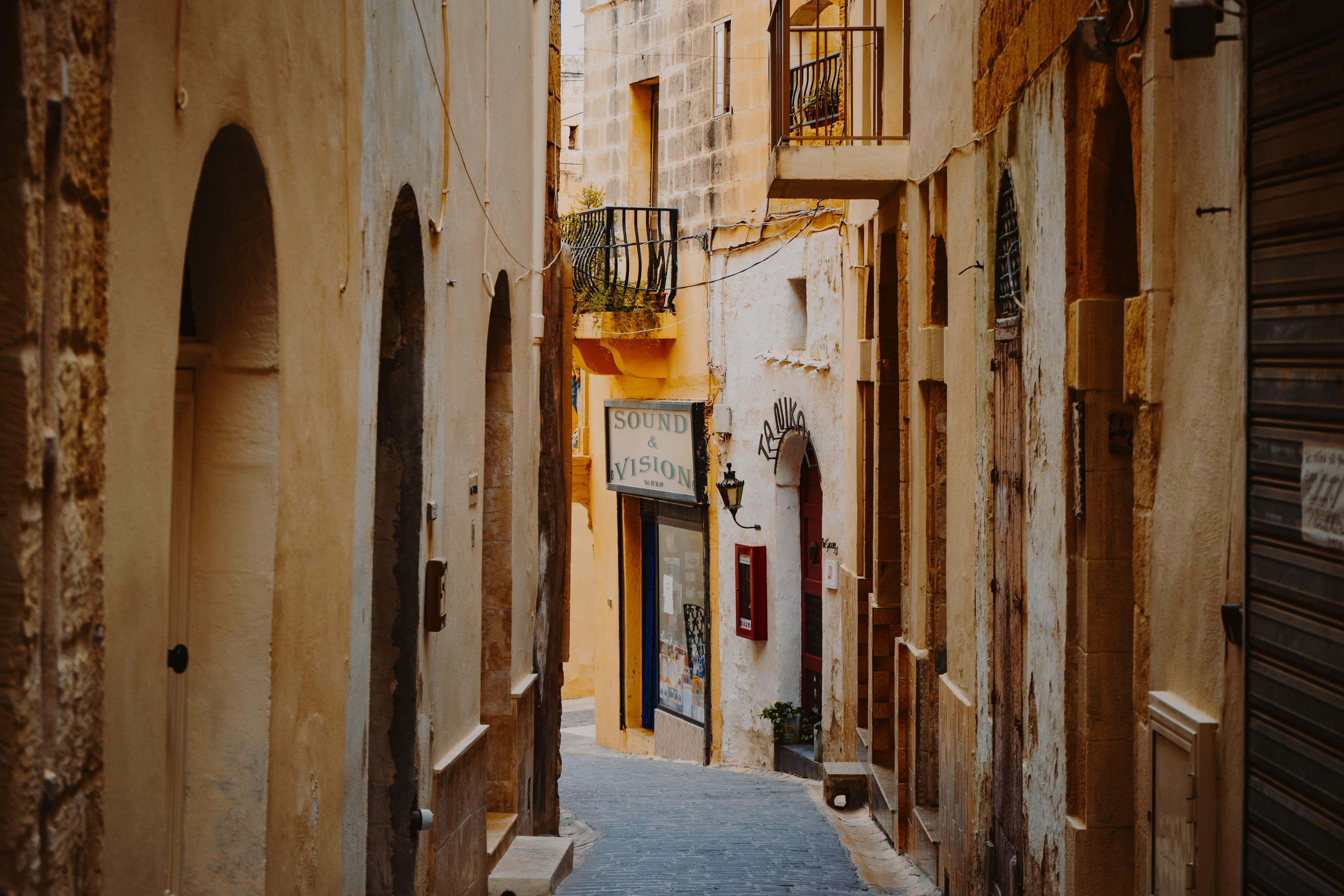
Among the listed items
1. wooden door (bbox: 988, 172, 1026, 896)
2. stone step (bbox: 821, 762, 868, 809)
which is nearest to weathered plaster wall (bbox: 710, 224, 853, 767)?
stone step (bbox: 821, 762, 868, 809)

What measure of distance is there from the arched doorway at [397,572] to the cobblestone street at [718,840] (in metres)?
2.53

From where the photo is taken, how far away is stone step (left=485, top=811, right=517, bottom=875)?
26.3 ft

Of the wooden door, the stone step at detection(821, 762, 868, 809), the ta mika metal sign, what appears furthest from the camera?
the ta mika metal sign

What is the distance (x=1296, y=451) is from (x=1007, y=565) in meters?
3.60

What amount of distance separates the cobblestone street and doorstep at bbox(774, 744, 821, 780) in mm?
249

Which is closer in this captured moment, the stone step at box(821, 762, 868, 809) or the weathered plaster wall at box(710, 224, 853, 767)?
the stone step at box(821, 762, 868, 809)

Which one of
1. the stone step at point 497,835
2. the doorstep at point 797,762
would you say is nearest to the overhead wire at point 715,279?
the doorstep at point 797,762

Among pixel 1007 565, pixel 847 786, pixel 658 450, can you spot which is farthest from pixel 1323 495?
pixel 658 450

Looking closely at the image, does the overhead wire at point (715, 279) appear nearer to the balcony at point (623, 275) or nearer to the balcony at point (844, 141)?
the balcony at point (623, 275)

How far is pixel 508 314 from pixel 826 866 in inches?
172

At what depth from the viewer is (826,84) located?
46.4ft

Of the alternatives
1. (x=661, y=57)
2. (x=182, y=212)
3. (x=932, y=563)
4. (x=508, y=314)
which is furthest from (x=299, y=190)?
(x=661, y=57)

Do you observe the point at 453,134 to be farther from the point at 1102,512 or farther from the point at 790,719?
the point at 790,719

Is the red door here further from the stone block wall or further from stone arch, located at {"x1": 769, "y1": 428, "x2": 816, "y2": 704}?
the stone block wall
